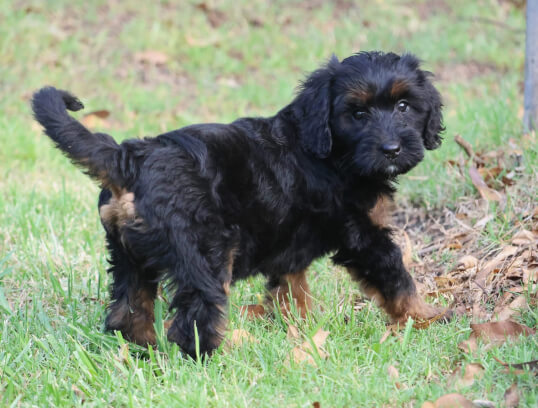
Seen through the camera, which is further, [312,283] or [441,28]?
[441,28]

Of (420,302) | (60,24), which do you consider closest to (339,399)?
(420,302)

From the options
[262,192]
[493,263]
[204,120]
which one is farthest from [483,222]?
[204,120]

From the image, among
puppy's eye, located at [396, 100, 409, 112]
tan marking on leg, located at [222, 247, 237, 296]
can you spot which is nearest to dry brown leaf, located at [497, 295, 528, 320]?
puppy's eye, located at [396, 100, 409, 112]

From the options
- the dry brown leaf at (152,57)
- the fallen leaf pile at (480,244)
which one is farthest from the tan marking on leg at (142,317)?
the dry brown leaf at (152,57)

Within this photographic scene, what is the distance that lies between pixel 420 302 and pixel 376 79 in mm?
1214

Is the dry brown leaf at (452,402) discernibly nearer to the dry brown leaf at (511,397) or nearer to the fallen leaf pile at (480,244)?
the dry brown leaf at (511,397)

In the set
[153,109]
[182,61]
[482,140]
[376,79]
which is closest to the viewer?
[376,79]

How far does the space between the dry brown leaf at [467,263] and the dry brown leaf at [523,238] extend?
10.5 inches

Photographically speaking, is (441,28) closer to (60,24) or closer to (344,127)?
(60,24)

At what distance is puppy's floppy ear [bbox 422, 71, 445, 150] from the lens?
3.99 m

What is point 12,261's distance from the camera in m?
4.58

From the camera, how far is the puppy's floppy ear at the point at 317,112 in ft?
12.3

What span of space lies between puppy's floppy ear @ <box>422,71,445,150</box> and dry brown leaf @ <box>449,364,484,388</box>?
1.44m

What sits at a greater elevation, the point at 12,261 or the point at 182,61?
the point at 182,61
